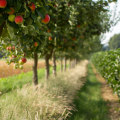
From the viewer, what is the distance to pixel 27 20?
1.48 metres

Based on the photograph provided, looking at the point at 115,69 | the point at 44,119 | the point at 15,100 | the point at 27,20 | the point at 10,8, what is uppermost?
the point at 10,8

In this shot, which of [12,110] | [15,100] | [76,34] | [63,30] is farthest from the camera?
[76,34]

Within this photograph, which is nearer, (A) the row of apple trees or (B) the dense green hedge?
(A) the row of apple trees

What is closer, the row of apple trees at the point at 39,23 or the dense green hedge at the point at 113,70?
the row of apple trees at the point at 39,23

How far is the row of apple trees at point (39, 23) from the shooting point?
1.40 meters

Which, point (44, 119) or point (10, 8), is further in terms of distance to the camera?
point (44, 119)

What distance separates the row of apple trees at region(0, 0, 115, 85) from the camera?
1.40 meters

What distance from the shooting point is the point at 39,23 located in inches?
64.9

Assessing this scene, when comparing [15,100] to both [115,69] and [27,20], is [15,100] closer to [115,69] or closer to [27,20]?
→ [27,20]

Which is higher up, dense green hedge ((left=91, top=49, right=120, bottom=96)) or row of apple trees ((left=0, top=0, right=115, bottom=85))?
row of apple trees ((left=0, top=0, right=115, bottom=85))

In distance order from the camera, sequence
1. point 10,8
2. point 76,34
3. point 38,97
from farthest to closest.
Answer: point 76,34 → point 38,97 → point 10,8

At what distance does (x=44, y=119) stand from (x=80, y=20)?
324 cm

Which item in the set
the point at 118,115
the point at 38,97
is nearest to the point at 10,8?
the point at 38,97

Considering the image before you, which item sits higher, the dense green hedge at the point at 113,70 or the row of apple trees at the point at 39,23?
the row of apple trees at the point at 39,23
